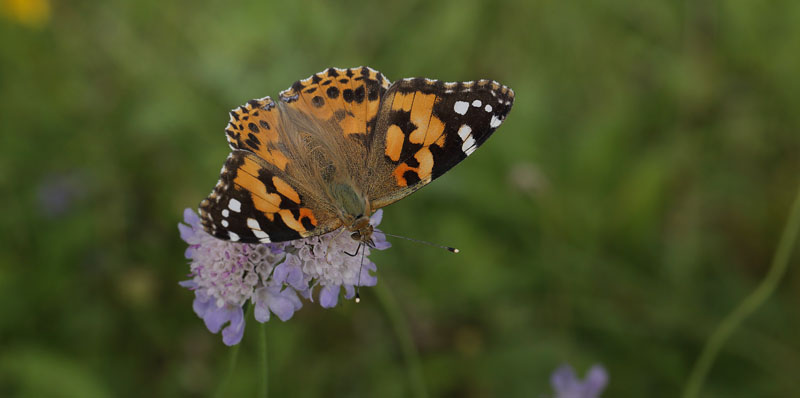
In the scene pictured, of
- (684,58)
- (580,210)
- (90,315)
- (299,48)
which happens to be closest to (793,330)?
(580,210)

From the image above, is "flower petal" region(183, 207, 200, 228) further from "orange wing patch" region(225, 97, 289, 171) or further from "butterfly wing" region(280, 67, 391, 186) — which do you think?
"butterfly wing" region(280, 67, 391, 186)

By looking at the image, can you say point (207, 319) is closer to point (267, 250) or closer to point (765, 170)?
point (267, 250)

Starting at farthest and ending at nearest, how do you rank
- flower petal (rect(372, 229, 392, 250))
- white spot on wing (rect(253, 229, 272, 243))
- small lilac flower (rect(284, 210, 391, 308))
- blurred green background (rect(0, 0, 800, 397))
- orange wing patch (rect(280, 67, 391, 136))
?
blurred green background (rect(0, 0, 800, 397)) < orange wing patch (rect(280, 67, 391, 136)) < flower petal (rect(372, 229, 392, 250)) < small lilac flower (rect(284, 210, 391, 308)) < white spot on wing (rect(253, 229, 272, 243))

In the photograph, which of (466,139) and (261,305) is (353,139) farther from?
(261,305)

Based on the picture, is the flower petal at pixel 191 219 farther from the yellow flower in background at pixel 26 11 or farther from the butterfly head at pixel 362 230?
the yellow flower in background at pixel 26 11

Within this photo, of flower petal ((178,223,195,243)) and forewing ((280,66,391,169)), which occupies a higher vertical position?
forewing ((280,66,391,169))

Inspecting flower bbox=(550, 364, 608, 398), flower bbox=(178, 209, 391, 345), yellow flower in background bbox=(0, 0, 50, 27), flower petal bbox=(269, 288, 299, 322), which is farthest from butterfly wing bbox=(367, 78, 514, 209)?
yellow flower in background bbox=(0, 0, 50, 27)

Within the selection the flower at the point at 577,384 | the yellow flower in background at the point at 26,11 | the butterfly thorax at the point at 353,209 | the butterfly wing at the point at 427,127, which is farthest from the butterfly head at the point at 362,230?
the yellow flower in background at the point at 26,11
